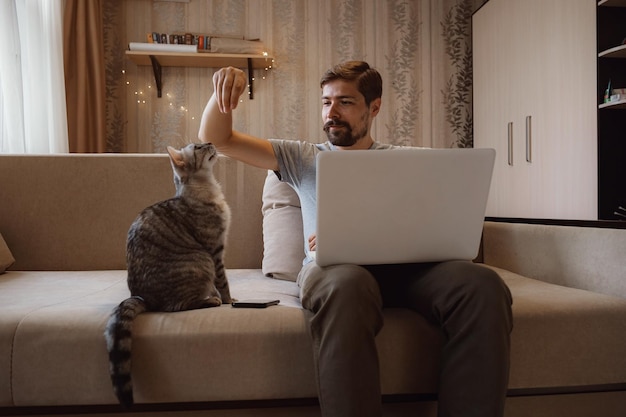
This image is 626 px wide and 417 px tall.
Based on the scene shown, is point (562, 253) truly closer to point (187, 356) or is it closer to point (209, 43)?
point (187, 356)

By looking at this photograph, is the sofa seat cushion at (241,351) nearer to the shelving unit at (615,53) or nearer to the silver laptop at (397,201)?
the silver laptop at (397,201)

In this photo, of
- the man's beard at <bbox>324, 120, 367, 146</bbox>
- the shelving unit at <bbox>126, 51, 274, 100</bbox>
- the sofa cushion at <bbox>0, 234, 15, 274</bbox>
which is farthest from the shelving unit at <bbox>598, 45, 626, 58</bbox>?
the sofa cushion at <bbox>0, 234, 15, 274</bbox>

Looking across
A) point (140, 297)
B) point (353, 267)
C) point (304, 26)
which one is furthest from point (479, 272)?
point (304, 26)

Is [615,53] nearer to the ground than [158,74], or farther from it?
nearer to the ground

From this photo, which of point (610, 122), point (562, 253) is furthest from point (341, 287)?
point (610, 122)

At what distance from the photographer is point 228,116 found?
1.56 meters

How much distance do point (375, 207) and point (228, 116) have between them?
0.66 metres

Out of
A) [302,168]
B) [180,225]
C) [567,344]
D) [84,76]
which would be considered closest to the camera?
[567,344]

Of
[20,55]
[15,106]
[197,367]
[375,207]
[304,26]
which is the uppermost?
[304,26]

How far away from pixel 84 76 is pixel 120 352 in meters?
2.51

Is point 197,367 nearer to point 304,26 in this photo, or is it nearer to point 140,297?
point 140,297

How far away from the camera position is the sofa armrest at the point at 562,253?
145cm

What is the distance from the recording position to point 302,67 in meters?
3.57

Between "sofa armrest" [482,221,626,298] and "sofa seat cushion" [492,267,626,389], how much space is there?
0.16m
